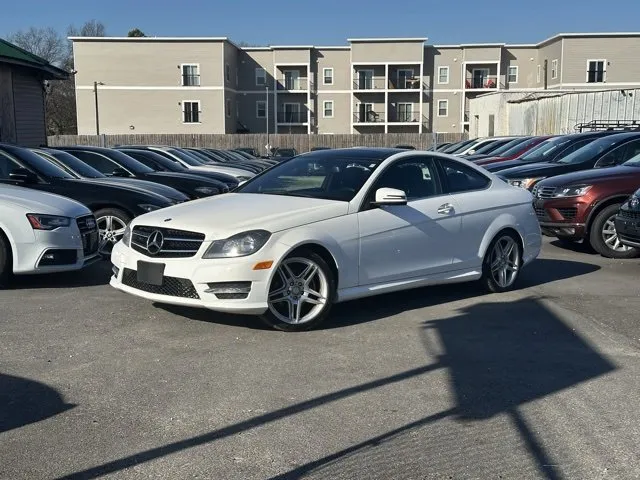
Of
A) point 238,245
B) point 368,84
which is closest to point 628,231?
point 238,245

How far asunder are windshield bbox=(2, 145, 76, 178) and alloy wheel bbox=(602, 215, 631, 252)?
7.67 m

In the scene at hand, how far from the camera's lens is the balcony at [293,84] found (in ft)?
212

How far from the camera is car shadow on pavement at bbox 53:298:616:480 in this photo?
3.58m

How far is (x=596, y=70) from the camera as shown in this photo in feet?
193

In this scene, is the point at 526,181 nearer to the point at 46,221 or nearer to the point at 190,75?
the point at 46,221

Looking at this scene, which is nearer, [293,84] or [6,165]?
[6,165]

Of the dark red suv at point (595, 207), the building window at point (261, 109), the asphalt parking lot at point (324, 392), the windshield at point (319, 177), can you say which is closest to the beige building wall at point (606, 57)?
the building window at point (261, 109)

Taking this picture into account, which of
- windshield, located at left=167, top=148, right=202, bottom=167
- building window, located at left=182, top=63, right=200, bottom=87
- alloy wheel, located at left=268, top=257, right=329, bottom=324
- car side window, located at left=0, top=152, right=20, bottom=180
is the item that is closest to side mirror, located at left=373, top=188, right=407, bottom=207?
alloy wheel, located at left=268, top=257, right=329, bottom=324

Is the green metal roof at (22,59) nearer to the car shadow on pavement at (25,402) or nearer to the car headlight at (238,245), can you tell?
the car headlight at (238,245)

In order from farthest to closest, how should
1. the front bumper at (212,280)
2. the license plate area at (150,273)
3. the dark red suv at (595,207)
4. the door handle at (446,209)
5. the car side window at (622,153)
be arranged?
the car side window at (622,153) < the dark red suv at (595,207) < the door handle at (446,209) < the license plate area at (150,273) < the front bumper at (212,280)

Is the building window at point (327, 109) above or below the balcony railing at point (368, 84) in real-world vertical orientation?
below

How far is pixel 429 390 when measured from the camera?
4.66 metres

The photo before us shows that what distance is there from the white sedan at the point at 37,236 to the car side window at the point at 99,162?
5020mm

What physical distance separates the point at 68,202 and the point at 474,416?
18.3 ft
